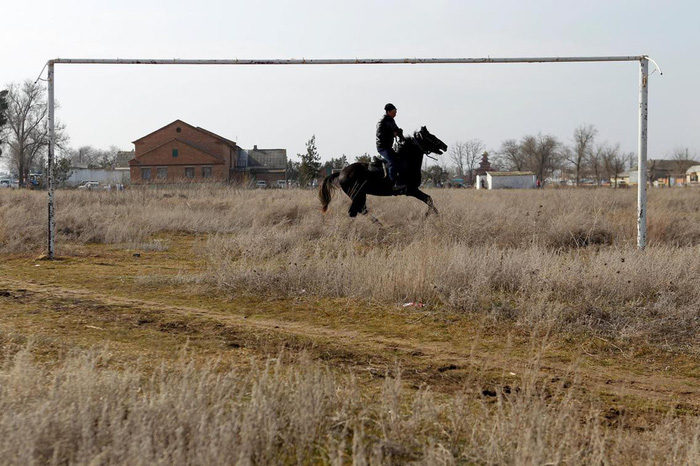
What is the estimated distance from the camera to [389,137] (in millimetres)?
14328

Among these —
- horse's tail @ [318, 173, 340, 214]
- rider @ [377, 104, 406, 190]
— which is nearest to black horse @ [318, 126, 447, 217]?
horse's tail @ [318, 173, 340, 214]

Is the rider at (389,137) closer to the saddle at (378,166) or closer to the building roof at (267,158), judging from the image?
the saddle at (378,166)

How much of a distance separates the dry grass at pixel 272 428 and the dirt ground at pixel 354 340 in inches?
23.7

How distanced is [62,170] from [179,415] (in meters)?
58.8

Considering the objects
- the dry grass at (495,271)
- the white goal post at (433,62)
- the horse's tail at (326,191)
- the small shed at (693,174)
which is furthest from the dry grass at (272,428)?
the small shed at (693,174)

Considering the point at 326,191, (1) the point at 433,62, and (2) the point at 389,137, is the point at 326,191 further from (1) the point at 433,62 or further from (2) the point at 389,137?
(1) the point at 433,62

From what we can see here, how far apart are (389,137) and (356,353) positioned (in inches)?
343

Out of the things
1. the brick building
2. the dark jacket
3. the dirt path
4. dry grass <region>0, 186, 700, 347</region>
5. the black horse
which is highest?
the brick building

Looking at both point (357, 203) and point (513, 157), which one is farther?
point (513, 157)

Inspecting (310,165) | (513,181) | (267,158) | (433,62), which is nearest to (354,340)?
(433,62)

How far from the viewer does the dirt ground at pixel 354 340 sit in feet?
17.8

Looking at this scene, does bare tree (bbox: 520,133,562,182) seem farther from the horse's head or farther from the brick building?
the horse's head

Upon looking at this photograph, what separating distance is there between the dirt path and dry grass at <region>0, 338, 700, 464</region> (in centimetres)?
92

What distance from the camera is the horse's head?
46.7ft
